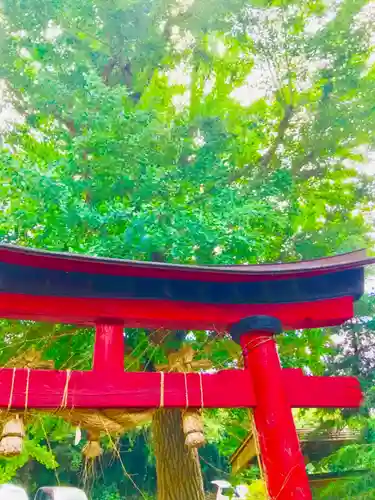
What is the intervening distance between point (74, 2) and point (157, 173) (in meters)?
3.52

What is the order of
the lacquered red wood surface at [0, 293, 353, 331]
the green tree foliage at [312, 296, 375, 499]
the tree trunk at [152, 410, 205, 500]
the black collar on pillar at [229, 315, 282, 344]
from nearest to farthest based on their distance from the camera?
the lacquered red wood surface at [0, 293, 353, 331]
the black collar on pillar at [229, 315, 282, 344]
the green tree foliage at [312, 296, 375, 499]
the tree trunk at [152, 410, 205, 500]

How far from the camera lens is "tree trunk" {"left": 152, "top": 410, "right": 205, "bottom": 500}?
5738mm

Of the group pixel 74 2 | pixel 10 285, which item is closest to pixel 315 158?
pixel 74 2

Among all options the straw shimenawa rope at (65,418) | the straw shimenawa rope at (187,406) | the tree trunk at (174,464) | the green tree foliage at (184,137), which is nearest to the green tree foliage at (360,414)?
the green tree foliage at (184,137)

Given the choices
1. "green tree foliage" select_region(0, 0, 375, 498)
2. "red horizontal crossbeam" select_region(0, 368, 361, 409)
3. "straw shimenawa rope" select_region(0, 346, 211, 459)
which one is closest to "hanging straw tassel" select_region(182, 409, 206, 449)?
"straw shimenawa rope" select_region(0, 346, 211, 459)

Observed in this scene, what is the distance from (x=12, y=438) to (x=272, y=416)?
1.92 m

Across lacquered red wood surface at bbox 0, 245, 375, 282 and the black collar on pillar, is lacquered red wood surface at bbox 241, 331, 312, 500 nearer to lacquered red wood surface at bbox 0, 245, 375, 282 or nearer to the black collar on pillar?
the black collar on pillar

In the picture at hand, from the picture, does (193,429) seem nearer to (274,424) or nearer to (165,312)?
(274,424)

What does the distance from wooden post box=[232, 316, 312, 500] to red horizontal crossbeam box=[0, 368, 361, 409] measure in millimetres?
96

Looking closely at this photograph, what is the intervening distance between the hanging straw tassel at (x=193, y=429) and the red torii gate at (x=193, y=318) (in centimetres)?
11

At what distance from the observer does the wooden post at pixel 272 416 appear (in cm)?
336

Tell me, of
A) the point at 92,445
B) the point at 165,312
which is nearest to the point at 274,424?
the point at 165,312

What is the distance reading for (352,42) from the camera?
261 inches

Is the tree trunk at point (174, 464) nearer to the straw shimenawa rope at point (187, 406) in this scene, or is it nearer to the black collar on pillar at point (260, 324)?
the straw shimenawa rope at point (187, 406)
